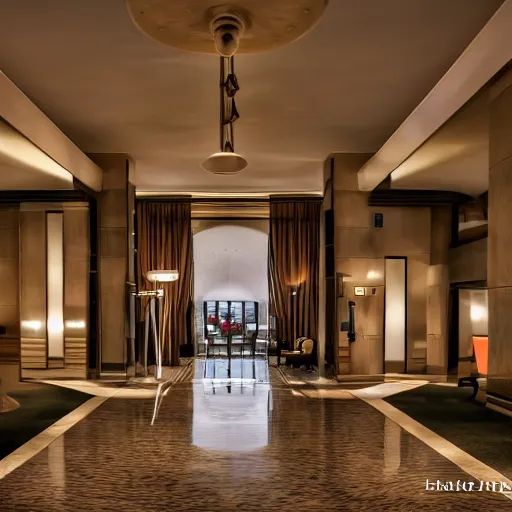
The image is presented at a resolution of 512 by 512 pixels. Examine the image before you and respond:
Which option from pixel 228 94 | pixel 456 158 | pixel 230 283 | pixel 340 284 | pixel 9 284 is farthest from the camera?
pixel 230 283

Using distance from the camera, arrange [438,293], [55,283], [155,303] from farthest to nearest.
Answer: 1. [438,293]
2. [155,303]
3. [55,283]

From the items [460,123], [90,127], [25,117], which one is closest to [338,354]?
[460,123]

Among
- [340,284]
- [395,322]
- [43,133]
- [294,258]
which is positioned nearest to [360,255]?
[340,284]

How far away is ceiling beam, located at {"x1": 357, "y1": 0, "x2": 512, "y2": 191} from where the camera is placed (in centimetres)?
439

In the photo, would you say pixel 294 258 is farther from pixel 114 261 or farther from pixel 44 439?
Result: pixel 44 439

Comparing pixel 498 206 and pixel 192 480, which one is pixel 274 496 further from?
pixel 498 206

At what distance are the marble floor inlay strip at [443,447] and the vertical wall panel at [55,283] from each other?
16.8 feet

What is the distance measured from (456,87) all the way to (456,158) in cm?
285

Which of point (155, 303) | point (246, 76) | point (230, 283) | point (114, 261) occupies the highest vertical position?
point (246, 76)

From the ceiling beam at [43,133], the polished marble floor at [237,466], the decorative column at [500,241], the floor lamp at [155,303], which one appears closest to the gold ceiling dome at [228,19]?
the decorative column at [500,241]

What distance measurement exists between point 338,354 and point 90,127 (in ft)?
15.6

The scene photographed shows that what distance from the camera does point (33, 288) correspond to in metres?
9.92

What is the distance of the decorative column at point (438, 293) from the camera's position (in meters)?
10.2

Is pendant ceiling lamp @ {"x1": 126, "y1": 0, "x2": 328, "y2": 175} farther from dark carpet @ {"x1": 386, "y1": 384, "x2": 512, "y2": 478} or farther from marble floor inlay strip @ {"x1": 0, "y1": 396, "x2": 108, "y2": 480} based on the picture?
dark carpet @ {"x1": 386, "y1": 384, "x2": 512, "y2": 478}
